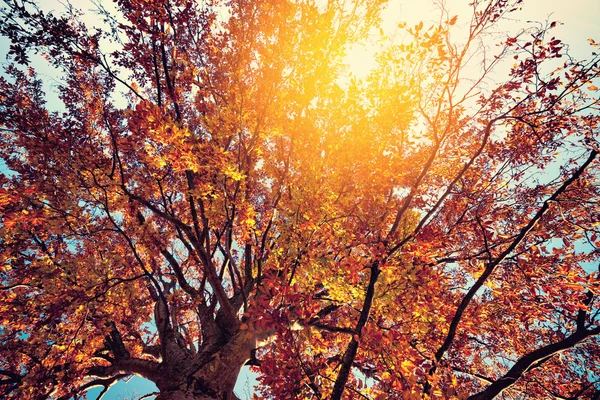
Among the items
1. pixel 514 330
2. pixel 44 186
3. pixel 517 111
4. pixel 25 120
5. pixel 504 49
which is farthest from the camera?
pixel 514 330

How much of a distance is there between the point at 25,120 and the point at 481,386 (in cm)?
1550

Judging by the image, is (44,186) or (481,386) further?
(481,386)

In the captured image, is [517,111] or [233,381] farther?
[233,381]

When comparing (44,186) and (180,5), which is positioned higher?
(180,5)

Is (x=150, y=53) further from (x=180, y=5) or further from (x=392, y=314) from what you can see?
(x=392, y=314)

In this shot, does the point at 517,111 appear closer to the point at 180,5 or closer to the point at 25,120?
the point at 180,5

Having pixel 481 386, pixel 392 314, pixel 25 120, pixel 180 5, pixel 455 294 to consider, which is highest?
pixel 180 5

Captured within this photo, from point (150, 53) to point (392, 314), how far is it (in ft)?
25.4

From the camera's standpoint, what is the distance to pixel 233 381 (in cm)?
617

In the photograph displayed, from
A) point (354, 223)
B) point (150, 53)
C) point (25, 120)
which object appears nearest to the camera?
point (150, 53)

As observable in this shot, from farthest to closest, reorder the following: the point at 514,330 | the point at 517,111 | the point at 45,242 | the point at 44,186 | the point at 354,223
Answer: the point at 45,242 < the point at 514,330 < the point at 354,223 < the point at 44,186 < the point at 517,111

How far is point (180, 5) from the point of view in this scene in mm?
5242

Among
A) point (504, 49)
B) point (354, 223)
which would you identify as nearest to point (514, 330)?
point (354, 223)

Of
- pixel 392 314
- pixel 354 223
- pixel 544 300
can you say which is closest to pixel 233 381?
pixel 392 314
